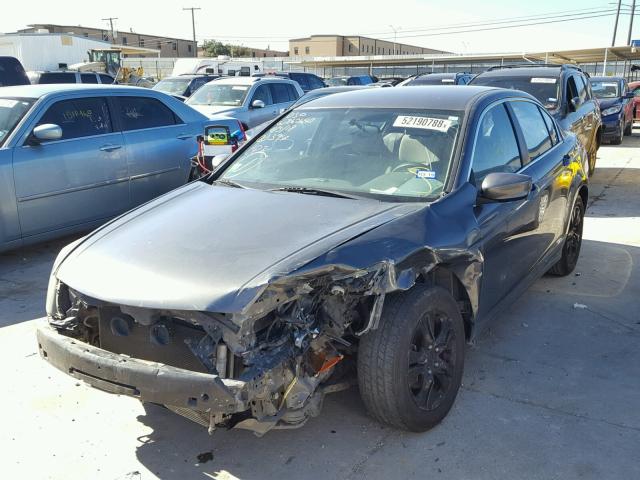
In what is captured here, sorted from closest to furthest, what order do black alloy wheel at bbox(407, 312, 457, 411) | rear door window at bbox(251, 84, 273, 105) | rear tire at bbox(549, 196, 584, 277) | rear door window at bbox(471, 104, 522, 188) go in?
black alloy wheel at bbox(407, 312, 457, 411), rear door window at bbox(471, 104, 522, 188), rear tire at bbox(549, 196, 584, 277), rear door window at bbox(251, 84, 273, 105)

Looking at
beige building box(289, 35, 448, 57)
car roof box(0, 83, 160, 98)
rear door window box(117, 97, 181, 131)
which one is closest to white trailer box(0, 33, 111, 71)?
rear door window box(117, 97, 181, 131)

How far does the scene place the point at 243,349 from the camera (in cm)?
244

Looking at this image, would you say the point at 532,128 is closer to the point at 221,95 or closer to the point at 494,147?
the point at 494,147

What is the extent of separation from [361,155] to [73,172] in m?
3.56

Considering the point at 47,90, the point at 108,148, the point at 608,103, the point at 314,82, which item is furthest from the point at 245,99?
the point at 314,82

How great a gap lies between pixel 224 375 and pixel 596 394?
2267 mm

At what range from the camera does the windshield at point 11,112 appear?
581 cm

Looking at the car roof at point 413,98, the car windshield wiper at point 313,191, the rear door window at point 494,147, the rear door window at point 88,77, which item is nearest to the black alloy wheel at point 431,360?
the car windshield wiper at point 313,191

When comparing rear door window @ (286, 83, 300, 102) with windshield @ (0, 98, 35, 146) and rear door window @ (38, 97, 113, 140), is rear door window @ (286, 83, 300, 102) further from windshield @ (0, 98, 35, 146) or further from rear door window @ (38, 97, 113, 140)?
windshield @ (0, 98, 35, 146)

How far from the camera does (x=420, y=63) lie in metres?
50.9

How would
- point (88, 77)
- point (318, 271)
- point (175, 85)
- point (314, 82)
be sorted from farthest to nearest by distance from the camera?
point (314, 82)
point (88, 77)
point (175, 85)
point (318, 271)

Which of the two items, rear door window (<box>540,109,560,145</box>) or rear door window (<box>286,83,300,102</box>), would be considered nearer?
rear door window (<box>540,109,560,145</box>)

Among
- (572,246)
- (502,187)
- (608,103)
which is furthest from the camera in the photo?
(608,103)

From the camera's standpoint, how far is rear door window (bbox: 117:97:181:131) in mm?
6766
